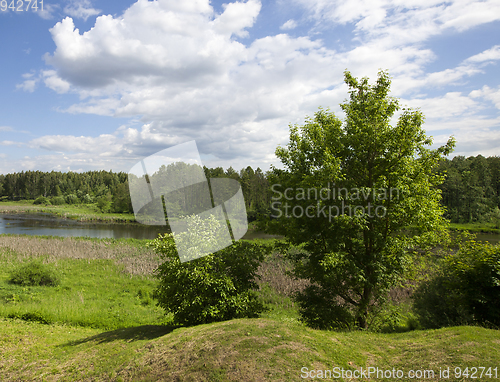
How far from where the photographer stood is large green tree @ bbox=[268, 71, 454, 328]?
9.80 metres

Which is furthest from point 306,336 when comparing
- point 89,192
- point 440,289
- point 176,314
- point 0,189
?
point 0,189

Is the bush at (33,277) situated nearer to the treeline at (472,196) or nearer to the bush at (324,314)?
the bush at (324,314)

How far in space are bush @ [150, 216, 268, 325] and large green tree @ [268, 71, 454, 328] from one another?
274 cm

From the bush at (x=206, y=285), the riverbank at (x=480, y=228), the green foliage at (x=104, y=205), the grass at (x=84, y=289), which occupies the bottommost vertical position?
the riverbank at (x=480, y=228)

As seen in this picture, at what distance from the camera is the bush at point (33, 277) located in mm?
14852

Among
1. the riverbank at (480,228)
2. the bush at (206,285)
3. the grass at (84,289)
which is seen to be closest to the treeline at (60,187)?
the riverbank at (480,228)

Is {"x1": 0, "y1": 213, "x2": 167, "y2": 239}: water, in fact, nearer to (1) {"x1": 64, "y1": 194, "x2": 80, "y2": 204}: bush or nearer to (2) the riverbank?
(2) the riverbank

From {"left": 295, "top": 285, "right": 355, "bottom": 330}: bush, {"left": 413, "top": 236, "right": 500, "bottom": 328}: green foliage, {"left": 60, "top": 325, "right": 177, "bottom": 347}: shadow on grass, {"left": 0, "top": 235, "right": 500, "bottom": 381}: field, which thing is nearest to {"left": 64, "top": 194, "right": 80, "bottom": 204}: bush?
{"left": 0, "top": 235, "right": 500, "bottom": 381}: field

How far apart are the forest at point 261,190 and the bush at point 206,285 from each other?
1048cm

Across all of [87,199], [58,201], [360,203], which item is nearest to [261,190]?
[360,203]

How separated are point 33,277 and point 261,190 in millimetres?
66311

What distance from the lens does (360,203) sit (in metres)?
10.3

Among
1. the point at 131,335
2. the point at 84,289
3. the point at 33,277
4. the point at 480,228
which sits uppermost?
the point at 33,277

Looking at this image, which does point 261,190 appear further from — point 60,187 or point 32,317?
point 60,187
